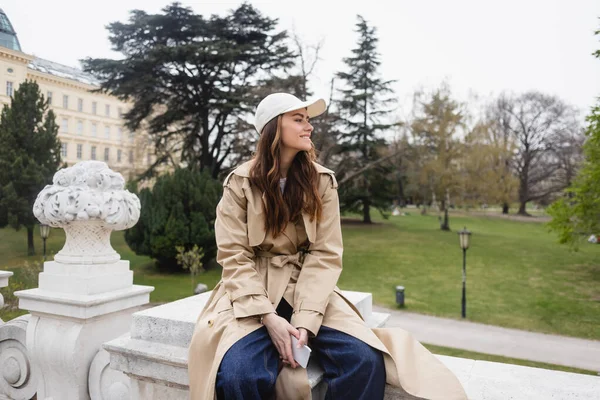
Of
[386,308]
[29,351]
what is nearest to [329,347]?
[29,351]

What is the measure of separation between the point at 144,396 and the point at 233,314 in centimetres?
80

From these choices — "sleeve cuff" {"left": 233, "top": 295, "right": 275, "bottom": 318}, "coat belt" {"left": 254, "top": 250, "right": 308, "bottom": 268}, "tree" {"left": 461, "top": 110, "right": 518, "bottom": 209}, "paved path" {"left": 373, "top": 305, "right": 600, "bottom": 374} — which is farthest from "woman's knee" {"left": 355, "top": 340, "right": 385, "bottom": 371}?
"tree" {"left": 461, "top": 110, "right": 518, "bottom": 209}

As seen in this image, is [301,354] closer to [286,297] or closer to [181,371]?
[286,297]

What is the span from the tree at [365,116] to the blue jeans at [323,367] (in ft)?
79.9

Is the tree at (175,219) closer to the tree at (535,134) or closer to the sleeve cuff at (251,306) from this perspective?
the sleeve cuff at (251,306)

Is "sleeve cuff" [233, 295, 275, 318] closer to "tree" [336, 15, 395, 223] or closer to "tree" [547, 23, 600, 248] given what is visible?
"tree" [547, 23, 600, 248]

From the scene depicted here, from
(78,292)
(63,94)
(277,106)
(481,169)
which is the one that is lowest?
(78,292)

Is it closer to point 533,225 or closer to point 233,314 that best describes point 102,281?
point 233,314

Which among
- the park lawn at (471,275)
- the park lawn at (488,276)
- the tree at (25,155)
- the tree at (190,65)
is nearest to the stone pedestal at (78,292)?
the tree at (25,155)

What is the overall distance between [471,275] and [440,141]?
1084cm

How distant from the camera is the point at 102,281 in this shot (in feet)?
9.56

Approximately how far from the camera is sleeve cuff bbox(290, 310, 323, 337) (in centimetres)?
192

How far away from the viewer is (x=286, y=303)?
2.13 m

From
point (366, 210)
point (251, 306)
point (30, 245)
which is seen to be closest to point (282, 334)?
point (251, 306)
